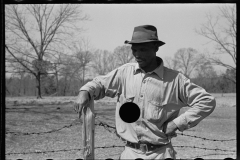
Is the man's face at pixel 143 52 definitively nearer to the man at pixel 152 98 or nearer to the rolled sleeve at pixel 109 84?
the man at pixel 152 98

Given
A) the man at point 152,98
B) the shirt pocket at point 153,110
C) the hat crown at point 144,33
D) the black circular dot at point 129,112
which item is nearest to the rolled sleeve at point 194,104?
the man at point 152,98

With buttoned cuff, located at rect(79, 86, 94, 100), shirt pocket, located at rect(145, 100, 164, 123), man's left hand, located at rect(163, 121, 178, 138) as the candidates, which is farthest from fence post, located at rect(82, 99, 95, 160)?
man's left hand, located at rect(163, 121, 178, 138)

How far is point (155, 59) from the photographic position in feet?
5.30

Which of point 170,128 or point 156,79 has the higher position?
point 156,79

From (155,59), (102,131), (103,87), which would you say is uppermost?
(155,59)

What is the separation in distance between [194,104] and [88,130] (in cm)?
67

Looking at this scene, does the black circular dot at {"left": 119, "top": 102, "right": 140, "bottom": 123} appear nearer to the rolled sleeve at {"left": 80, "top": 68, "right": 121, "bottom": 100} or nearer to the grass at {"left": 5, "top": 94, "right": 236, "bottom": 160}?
the rolled sleeve at {"left": 80, "top": 68, "right": 121, "bottom": 100}

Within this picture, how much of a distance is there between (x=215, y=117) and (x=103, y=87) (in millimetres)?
5317

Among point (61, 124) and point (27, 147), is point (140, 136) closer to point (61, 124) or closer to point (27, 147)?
point (27, 147)

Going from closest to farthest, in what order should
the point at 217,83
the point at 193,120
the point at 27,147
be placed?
the point at 193,120 < the point at 217,83 < the point at 27,147

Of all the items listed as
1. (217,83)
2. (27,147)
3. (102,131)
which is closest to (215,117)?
(102,131)

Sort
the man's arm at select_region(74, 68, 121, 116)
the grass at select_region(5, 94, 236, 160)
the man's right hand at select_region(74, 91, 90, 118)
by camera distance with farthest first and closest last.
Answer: the grass at select_region(5, 94, 236, 160) < the man's arm at select_region(74, 68, 121, 116) < the man's right hand at select_region(74, 91, 90, 118)

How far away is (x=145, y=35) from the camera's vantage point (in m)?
1.52

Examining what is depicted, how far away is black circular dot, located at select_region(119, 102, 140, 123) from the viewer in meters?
1.49
